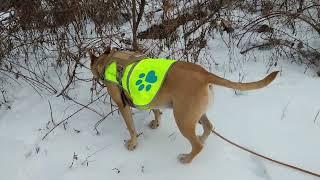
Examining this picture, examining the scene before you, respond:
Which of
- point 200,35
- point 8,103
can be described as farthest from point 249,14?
point 8,103

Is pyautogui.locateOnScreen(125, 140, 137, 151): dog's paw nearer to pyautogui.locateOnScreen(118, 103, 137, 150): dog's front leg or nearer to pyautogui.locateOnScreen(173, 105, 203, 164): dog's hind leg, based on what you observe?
pyautogui.locateOnScreen(118, 103, 137, 150): dog's front leg

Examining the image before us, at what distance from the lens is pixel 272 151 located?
3.45 meters

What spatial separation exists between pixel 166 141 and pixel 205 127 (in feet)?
1.34

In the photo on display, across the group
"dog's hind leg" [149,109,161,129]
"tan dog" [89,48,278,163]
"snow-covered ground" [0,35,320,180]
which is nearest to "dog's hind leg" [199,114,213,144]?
"snow-covered ground" [0,35,320,180]

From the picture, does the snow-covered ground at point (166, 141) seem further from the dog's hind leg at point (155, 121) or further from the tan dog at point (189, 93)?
the tan dog at point (189, 93)

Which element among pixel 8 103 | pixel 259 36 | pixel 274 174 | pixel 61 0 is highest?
pixel 61 0

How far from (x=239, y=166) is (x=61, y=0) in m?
3.01

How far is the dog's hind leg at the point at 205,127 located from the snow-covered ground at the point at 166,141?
83mm

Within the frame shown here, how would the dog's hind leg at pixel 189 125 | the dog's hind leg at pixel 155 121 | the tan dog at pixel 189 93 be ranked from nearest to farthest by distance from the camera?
the tan dog at pixel 189 93 → the dog's hind leg at pixel 189 125 → the dog's hind leg at pixel 155 121

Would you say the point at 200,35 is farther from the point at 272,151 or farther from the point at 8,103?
the point at 8,103

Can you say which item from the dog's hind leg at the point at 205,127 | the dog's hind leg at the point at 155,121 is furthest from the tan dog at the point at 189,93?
the dog's hind leg at the point at 155,121

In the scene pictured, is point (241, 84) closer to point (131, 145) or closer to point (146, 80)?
point (146, 80)

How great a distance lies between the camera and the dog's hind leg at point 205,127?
351cm

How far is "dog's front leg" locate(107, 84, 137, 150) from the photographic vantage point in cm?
349
